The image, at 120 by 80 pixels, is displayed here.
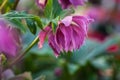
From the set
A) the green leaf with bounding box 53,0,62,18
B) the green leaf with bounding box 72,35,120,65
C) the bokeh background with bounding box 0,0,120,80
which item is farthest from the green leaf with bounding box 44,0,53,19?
the green leaf with bounding box 72,35,120,65

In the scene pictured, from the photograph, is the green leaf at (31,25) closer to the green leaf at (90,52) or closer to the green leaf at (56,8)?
the green leaf at (56,8)

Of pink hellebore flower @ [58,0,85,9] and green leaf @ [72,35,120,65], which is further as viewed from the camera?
green leaf @ [72,35,120,65]

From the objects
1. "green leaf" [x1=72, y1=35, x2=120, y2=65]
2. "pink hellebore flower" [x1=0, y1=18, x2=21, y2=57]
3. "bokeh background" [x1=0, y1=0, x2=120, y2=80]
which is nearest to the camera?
"pink hellebore flower" [x1=0, y1=18, x2=21, y2=57]

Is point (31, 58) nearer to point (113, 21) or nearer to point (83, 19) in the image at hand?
point (83, 19)

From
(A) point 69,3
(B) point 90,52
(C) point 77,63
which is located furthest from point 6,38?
(B) point 90,52

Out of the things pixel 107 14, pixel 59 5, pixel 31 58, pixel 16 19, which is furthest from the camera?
pixel 107 14

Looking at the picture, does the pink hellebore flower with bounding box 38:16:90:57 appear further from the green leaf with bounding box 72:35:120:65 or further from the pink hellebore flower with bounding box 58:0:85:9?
the green leaf with bounding box 72:35:120:65

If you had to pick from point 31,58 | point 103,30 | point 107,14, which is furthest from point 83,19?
point 107,14

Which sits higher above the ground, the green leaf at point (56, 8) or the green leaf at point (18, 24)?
the green leaf at point (18, 24)

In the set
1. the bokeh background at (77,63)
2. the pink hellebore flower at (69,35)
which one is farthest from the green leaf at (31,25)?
the bokeh background at (77,63)
